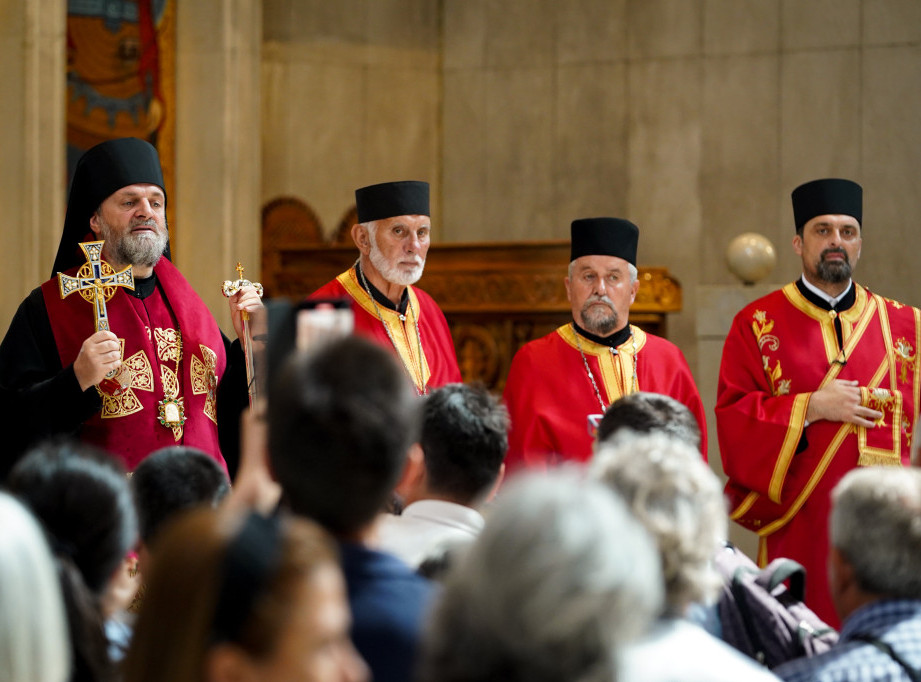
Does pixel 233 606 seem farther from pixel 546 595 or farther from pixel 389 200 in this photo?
pixel 389 200

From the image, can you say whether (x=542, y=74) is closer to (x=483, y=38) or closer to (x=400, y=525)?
(x=483, y=38)

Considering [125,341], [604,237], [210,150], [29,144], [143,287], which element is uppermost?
[210,150]

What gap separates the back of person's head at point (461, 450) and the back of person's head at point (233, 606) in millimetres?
1252

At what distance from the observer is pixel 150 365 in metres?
4.61

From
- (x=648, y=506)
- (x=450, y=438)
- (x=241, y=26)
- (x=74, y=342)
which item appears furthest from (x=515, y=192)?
(x=648, y=506)

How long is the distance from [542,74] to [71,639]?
933 cm

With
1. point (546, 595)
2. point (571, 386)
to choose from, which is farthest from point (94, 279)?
point (546, 595)

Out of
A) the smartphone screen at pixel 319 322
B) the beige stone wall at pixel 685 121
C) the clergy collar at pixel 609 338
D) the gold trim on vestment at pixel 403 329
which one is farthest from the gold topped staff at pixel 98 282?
the beige stone wall at pixel 685 121

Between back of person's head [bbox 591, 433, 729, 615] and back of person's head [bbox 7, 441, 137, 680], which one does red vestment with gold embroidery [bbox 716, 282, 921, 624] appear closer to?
back of person's head [bbox 591, 433, 729, 615]

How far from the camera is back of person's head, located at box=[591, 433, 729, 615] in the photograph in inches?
80.2

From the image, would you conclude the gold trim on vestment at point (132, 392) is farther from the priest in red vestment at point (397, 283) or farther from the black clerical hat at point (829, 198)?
the black clerical hat at point (829, 198)

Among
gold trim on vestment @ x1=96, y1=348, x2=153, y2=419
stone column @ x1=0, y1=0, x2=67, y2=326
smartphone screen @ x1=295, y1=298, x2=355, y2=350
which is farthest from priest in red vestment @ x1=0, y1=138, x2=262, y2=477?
stone column @ x1=0, y1=0, x2=67, y2=326

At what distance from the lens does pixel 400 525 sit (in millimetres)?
2740

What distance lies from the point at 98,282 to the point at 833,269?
126 inches
